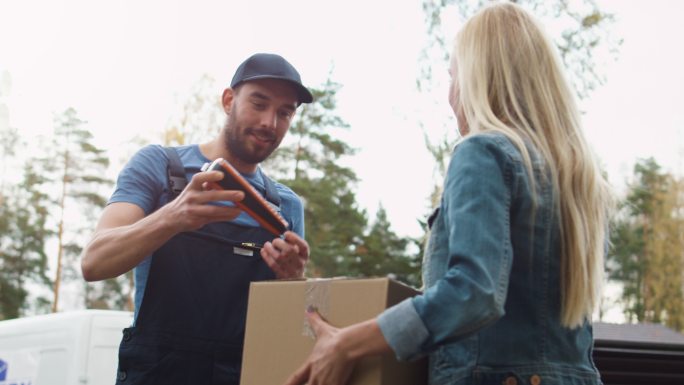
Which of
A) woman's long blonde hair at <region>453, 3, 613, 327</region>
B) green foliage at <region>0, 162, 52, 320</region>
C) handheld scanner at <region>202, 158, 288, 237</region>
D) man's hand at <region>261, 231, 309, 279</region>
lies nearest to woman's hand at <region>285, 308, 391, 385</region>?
woman's long blonde hair at <region>453, 3, 613, 327</region>

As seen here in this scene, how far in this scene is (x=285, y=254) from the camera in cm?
234

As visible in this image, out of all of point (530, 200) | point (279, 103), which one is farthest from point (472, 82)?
point (279, 103)

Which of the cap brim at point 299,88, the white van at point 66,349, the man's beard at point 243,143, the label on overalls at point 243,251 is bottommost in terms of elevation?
the white van at point 66,349

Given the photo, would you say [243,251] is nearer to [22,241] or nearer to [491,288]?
[491,288]

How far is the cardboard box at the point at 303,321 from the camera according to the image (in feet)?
5.14

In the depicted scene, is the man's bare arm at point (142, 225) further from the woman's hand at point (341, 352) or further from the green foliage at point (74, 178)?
the green foliage at point (74, 178)

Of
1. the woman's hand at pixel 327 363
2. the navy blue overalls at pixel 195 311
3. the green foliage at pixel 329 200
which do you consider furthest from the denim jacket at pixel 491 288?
the green foliage at pixel 329 200

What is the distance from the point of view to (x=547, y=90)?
66.2 inches

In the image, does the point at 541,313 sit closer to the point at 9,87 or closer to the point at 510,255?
the point at 510,255

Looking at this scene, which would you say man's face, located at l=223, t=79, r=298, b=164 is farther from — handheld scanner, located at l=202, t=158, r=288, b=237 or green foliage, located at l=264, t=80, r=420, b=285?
green foliage, located at l=264, t=80, r=420, b=285

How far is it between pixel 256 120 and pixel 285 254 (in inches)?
24.8

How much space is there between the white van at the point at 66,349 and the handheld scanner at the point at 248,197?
5.48 metres

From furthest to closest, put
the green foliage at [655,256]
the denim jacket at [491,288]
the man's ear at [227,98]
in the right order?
the green foliage at [655,256] → the man's ear at [227,98] → the denim jacket at [491,288]

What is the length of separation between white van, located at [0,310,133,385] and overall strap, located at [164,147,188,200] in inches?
204
